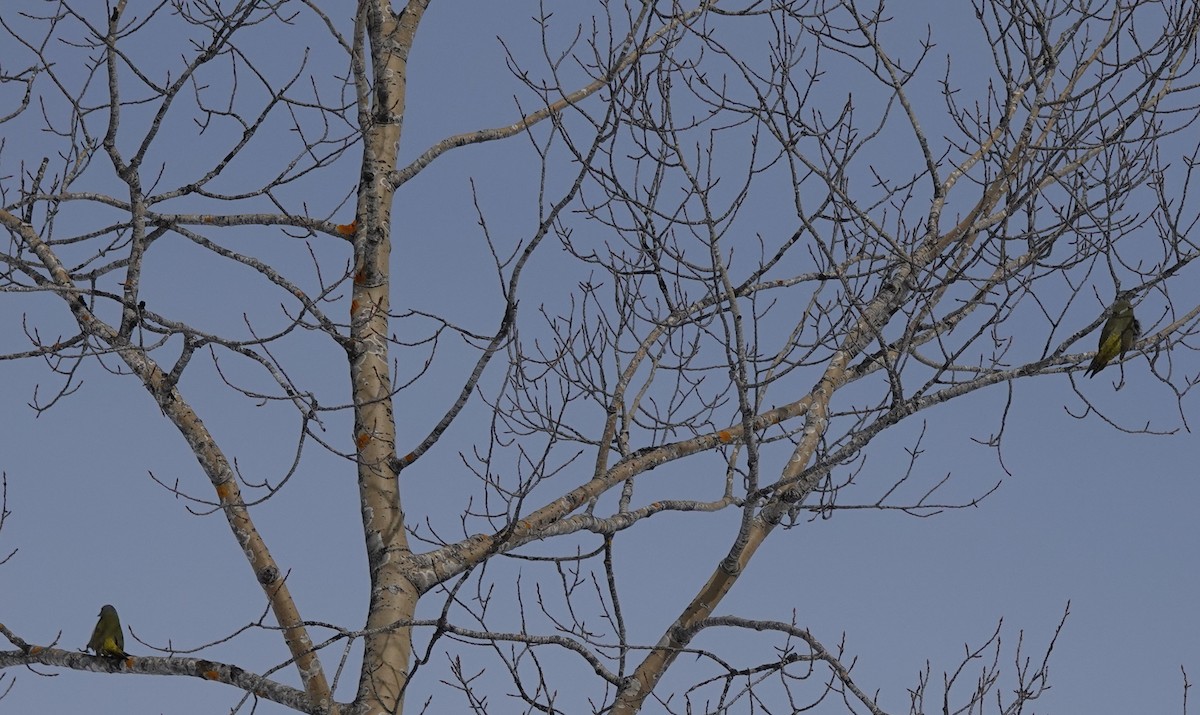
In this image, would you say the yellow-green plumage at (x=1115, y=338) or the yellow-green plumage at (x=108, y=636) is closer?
the yellow-green plumage at (x=108, y=636)

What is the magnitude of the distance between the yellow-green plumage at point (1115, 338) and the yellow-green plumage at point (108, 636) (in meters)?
4.72

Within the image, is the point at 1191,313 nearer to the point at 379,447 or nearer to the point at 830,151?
the point at 830,151

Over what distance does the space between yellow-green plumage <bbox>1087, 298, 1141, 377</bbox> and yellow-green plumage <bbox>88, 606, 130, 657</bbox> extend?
4.72 meters

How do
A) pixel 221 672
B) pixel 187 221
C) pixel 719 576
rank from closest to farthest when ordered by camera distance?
1. pixel 221 672
2. pixel 719 576
3. pixel 187 221

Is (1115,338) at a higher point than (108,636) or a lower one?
higher

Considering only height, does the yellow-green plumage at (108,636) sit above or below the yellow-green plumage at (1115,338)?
below

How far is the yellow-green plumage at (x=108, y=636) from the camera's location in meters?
5.04

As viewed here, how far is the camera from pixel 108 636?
5094mm

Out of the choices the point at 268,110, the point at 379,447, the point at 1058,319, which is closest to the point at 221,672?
the point at 379,447

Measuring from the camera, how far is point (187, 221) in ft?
17.7

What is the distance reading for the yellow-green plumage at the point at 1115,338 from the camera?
5.41 meters

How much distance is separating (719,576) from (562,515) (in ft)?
2.47

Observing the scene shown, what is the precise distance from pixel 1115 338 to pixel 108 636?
194 inches

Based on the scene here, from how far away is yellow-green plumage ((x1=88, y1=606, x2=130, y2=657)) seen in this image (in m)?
5.04
